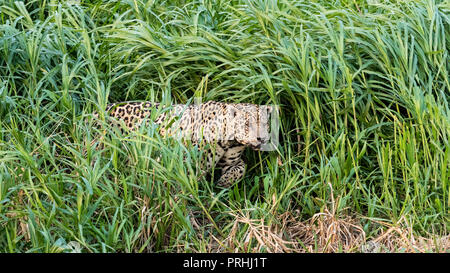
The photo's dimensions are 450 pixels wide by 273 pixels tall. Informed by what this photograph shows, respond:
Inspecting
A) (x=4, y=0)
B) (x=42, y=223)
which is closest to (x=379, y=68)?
(x=42, y=223)

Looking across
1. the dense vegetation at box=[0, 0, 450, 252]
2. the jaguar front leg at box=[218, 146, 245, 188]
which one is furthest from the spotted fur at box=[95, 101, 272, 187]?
the dense vegetation at box=[0, 0, 450, 252]

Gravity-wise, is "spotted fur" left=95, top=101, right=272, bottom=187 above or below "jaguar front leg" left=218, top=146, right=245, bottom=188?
above

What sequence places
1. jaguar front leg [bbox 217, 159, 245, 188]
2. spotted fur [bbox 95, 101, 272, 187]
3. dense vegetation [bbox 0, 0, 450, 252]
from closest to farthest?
1. dense vegetation [bbox 0, 0, 450, 252]
2. spotted fur [bbox 95, 101, 272, 187]
3. jaguar front leg [bbox 217, 159, 245, 188]

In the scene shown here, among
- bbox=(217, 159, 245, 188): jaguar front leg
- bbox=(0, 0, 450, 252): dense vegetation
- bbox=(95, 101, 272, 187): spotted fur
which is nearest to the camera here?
bbox=(0, 0, 450, 252): dense vegetation

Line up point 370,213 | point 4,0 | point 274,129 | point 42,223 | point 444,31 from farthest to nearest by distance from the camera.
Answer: point 4,0
point 444,31
point 274,129
point 370,213
point 42,223

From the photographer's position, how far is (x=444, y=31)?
19.0ft

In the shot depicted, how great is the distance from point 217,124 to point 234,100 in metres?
0.33

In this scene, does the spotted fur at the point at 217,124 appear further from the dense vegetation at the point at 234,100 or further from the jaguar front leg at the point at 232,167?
the dense vegetation at the point at 234,100

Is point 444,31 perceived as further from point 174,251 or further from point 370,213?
point 174,251

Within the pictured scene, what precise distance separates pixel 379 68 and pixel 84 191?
7.78 ft

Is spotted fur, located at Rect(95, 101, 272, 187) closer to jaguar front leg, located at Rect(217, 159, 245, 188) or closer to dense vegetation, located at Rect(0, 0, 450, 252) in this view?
jaguar front leg, located at Rect(217, 159, 245, 188)

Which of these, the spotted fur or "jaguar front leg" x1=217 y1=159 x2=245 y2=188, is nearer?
the spotted fur

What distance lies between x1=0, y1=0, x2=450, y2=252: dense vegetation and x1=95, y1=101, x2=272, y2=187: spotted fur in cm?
12

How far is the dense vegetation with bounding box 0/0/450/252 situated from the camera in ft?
15.8
